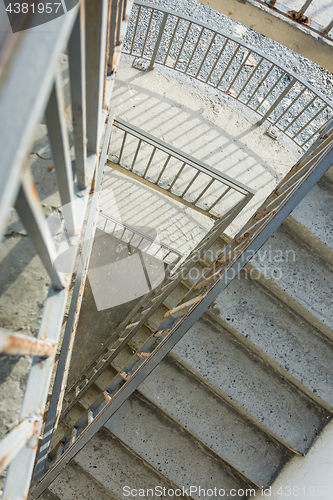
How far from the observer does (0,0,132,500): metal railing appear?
0.67 meters

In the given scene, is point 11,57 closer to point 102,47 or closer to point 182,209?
point 102,47

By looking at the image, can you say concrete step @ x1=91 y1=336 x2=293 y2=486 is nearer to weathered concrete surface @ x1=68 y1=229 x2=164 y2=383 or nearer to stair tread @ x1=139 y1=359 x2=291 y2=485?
stair tread @ x1=139 y1=359 x2=291 y2=485

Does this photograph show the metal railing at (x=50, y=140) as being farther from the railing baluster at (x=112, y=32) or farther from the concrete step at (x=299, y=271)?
the concrete step at (x=299, y=271)

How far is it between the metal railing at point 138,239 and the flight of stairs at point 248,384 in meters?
1.80

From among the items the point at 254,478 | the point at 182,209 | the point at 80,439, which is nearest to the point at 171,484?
the point at 254,478

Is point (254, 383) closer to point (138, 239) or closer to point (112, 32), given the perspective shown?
point (138, 239)

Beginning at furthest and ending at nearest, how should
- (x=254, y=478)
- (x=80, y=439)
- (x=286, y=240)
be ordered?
(x=254, y=478) → (x=286, y=240) → (x=80, y=439)

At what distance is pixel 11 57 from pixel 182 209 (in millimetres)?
4147

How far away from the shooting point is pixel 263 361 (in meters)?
3.41

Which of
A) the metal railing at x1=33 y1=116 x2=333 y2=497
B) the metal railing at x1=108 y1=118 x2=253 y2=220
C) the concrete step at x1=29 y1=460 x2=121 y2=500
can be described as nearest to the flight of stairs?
the metal railing at x1=33 y1=116 x2=333 y2=497

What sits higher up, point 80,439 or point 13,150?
point 13,150

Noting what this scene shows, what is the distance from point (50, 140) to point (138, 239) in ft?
13.7

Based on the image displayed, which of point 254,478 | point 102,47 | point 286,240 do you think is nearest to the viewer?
point 102,47

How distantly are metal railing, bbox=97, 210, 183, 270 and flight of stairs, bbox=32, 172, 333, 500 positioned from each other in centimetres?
180
